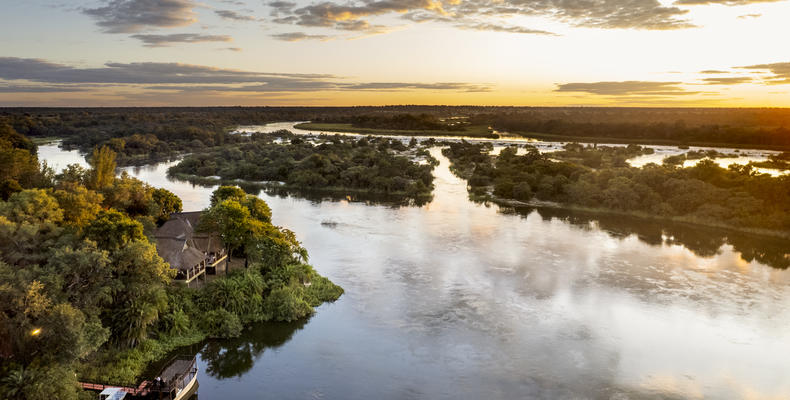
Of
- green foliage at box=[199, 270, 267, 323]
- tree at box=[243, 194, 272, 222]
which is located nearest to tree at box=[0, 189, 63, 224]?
green foliage at box=[199, 270, 267, 323]

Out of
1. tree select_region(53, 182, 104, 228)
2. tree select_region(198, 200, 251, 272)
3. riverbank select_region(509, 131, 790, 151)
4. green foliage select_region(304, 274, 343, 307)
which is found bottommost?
green foliage select_region(304, 274, 343, 307)

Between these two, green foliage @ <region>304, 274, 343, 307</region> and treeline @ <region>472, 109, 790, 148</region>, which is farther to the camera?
treeline @ <region>472, 109, 790, 148</region>

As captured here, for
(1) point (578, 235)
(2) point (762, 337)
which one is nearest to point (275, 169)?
(1) point (578, 235)

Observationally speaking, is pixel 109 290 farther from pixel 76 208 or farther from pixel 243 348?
pixel 76 208

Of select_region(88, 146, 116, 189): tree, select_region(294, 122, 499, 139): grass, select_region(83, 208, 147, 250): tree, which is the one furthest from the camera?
select_region(294, 122, 499, 139): grass

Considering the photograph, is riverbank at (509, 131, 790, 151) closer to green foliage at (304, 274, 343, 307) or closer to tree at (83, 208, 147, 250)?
green foliage at (304, 274, 343, 307)
